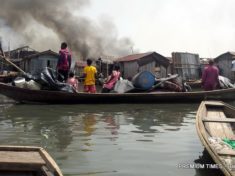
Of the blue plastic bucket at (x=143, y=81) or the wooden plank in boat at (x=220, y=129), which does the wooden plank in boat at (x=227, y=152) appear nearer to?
the wooden plank in boat at (x=220, y=129)

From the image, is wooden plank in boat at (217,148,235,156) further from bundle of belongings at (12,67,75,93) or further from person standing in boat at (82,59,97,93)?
person standing in boat at (82,59,97,93)

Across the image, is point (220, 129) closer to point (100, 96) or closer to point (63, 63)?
point (100, 96)

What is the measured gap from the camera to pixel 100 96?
479 inches

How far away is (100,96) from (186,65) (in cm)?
1744

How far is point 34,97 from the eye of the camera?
39.8ft

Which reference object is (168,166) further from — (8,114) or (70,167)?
(8,114)

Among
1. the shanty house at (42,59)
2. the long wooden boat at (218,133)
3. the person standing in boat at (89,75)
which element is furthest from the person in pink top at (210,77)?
the shanty house at (42,59)

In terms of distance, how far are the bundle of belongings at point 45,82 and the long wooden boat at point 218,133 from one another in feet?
18.1

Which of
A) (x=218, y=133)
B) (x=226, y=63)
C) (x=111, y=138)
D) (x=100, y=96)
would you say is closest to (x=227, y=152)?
(x=218, y=133)

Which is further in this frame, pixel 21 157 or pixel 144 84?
pixel 144 84

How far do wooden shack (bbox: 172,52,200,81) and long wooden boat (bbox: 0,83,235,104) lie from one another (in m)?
15.2

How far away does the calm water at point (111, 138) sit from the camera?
4.86 m

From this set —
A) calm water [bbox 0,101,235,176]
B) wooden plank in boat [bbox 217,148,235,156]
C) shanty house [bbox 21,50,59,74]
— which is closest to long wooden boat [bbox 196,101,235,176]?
wooden plank in boat [bbox 217,148,235,156]

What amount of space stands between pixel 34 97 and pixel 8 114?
2.12 metres
